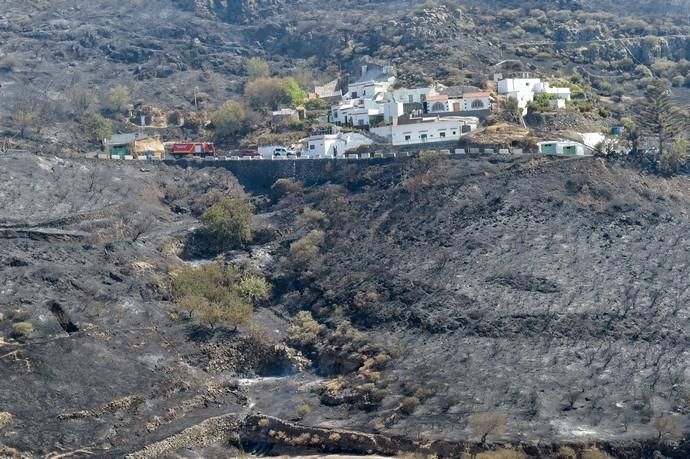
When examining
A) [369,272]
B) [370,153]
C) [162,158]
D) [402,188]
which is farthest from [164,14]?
[369,272]

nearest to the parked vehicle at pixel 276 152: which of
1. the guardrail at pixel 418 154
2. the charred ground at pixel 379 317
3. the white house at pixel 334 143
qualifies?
the guardrail at pixel 418 154

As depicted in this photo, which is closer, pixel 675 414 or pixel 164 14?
pixel 675 414

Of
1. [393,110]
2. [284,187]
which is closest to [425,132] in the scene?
[393,110]

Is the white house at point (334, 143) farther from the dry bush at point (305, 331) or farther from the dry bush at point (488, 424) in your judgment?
the dry bush at point (488, 424)

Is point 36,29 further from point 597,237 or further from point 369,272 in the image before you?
point 597,237

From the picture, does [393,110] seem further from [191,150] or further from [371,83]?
[191,150]

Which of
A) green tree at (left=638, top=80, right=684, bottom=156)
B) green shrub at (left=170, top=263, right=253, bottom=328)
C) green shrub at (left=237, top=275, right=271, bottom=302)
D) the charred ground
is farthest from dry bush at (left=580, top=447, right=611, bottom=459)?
green tree at (left=638, top=80, right=684, bottom=156)
